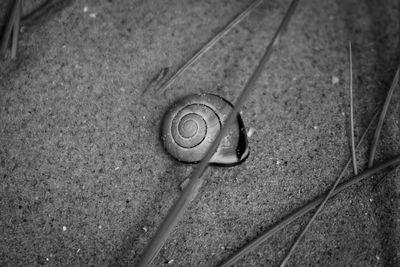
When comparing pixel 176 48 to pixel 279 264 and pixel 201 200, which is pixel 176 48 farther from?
pixel 279 264

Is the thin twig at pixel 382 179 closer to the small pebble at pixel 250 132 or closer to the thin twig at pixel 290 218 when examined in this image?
the thin twig at pixel 290 218

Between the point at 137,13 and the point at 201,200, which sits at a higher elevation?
the point at 137,13

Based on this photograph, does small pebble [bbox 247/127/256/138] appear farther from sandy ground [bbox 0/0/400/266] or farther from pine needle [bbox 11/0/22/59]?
pine needle [bbox 11/0/22/59]

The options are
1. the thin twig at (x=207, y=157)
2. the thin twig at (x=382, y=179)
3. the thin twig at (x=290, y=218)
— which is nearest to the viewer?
the thin twig at (x=207, y=157)

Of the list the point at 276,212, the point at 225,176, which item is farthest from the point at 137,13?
the point at 276,212

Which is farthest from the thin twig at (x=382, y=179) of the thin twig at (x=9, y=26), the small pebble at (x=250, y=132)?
the thin twig at (x=9, y=26)

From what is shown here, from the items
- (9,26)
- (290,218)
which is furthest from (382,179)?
(9,26)
